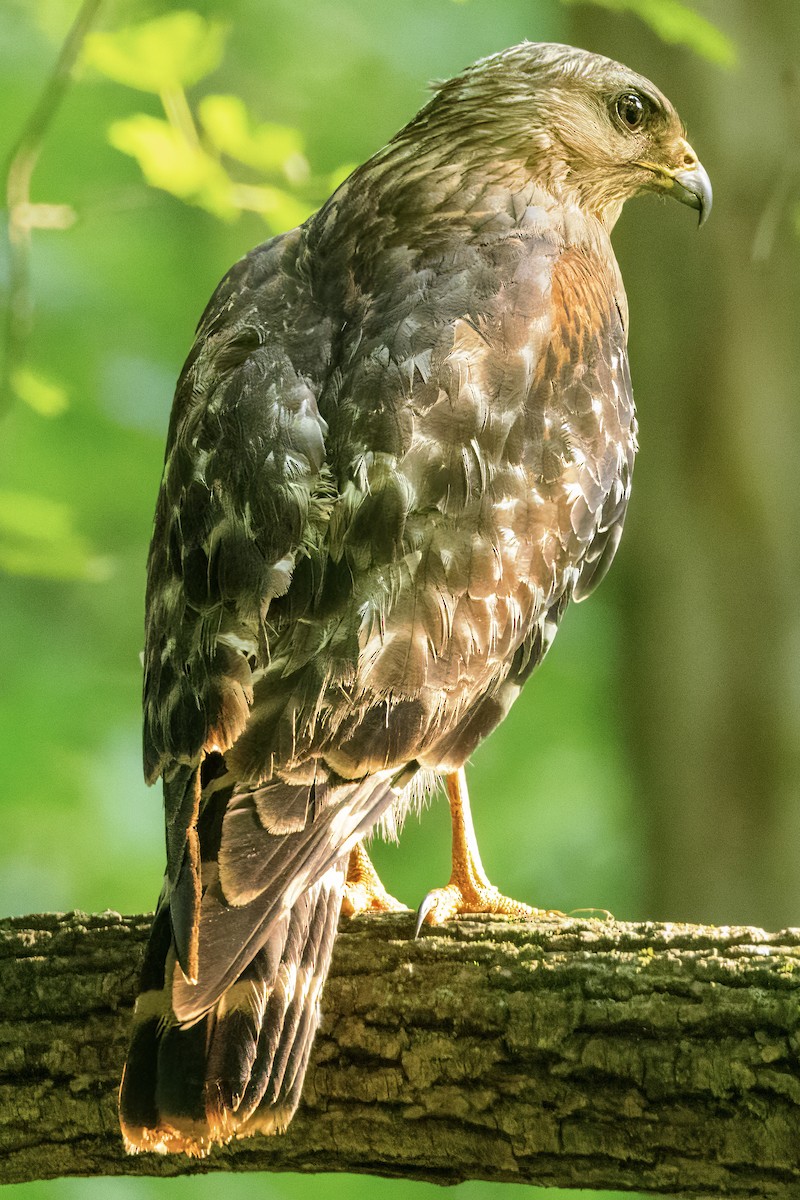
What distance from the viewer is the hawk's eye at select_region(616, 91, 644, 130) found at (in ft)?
13.2

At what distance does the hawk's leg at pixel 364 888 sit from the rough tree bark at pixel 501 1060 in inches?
19.8

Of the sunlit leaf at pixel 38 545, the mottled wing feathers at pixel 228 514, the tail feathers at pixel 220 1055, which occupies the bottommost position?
the tail feathers at pixel 220 1055

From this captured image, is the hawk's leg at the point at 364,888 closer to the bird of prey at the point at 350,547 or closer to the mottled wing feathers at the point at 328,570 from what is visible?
the bird of prey at the point at 350,547

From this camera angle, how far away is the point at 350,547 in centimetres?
292

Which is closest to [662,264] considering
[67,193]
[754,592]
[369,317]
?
[754,592]

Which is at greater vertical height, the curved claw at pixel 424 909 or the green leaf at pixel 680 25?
the green leaf at pixel 680 25

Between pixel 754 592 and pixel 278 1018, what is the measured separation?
328 cm


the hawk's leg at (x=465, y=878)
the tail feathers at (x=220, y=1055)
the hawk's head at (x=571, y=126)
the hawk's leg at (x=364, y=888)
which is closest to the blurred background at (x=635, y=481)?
the hawk's head at (x=571, y=126)

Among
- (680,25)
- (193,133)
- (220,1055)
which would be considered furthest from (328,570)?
(680,25)

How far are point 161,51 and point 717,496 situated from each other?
114 inches

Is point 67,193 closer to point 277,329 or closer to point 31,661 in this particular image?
point 31,661

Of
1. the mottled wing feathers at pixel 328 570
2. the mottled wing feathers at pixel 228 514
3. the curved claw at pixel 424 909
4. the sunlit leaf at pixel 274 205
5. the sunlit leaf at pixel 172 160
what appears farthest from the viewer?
the sunlit leaf at pixel 274 205

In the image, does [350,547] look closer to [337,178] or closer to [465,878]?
[465,878]

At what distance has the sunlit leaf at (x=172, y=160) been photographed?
145 inches
